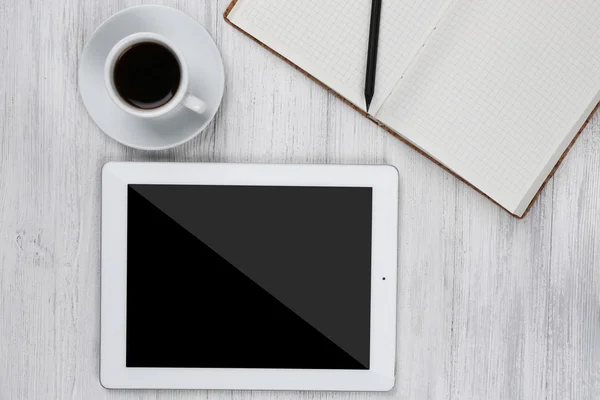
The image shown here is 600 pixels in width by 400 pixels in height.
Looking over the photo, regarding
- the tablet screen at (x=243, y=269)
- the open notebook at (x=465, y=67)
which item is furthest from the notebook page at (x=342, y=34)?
the tablet screen at (x=243, y=269)

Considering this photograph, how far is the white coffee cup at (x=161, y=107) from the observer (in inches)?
21.9

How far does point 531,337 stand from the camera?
25.3 inches

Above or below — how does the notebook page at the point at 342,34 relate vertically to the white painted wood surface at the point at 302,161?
above

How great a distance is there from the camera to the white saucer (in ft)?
1.94

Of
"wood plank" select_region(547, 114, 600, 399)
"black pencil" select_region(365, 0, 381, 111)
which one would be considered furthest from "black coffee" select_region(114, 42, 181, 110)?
"wood plank" select_region(547, 114, 600, 399)

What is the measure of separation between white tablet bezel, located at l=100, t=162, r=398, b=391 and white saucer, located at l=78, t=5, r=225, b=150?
32 millimetres

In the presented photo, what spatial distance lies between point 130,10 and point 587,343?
57 centimetres

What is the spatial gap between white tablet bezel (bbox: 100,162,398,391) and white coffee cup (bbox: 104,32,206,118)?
0.22ft

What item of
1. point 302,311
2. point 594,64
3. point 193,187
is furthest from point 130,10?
point 594,64

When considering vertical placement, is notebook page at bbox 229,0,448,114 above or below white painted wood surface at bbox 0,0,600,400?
above

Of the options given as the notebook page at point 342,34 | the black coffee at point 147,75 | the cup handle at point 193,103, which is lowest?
the cup handle at point 193,103

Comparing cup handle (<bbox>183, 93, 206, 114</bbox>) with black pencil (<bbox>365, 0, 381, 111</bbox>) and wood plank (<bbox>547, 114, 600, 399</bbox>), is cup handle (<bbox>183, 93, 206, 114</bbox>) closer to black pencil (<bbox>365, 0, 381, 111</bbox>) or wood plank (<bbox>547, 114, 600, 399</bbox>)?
black pencil (<bbox>365, 0, 381, 111</bbox>)

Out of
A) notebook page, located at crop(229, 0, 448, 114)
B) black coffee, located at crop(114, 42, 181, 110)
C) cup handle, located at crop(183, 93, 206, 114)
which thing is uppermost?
notebook page, located at crop(229, 0, 448, 114)

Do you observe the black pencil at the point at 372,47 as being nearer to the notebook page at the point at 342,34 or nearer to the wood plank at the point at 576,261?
the notebook page at the point at 342,34
